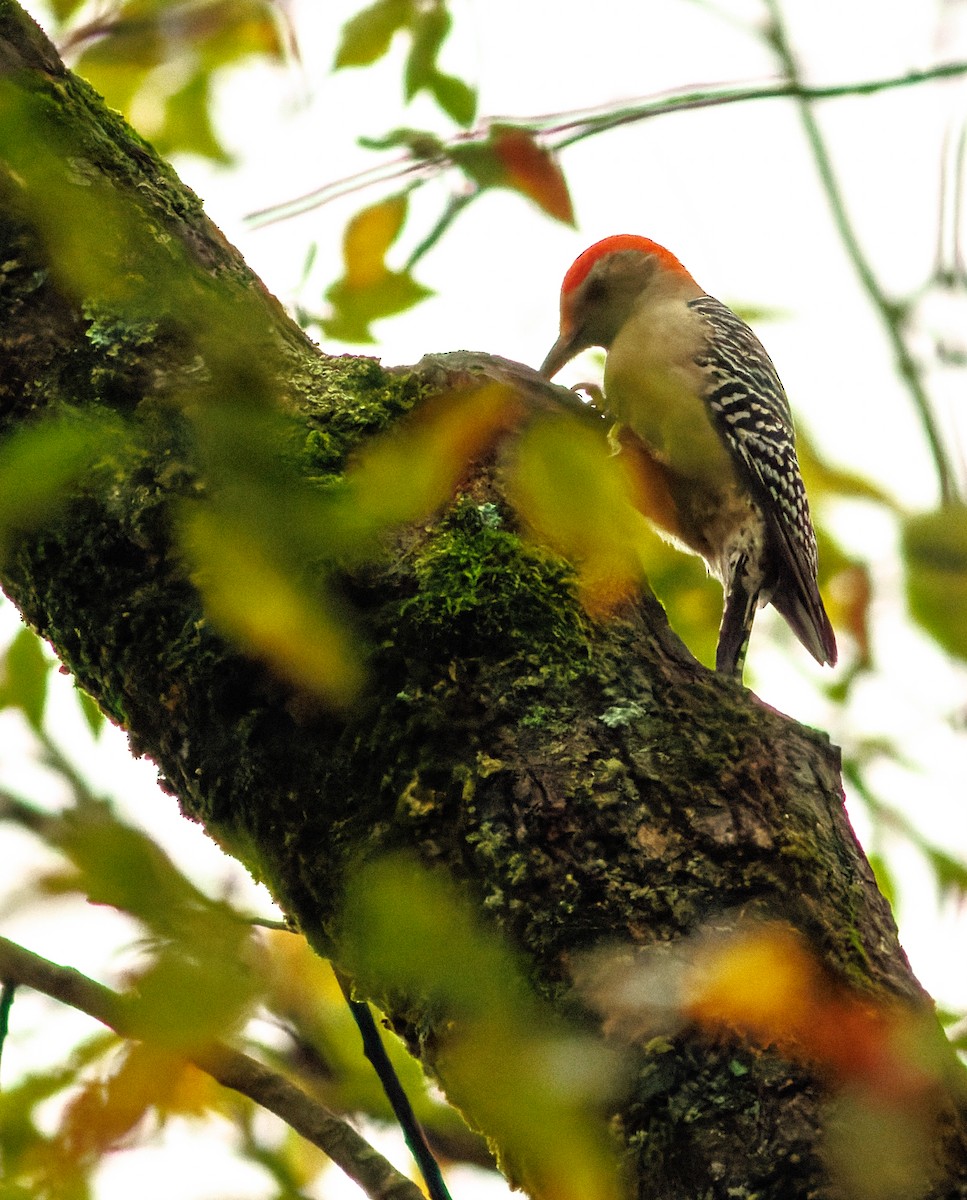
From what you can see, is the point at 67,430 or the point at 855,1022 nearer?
the point at 67,430

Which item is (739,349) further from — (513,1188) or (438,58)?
(513,1188)

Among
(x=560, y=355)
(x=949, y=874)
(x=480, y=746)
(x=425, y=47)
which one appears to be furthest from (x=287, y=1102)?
(x=560, y=355)

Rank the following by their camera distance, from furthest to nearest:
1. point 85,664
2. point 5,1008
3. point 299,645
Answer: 1. point 5,1008
2. point 85,664
3. point 299,645

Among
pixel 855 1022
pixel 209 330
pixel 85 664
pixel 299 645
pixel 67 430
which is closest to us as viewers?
pixel 67 430

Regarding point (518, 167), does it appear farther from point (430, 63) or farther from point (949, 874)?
point (949, 874)

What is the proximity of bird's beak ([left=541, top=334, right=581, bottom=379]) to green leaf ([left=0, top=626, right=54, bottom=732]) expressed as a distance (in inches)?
145

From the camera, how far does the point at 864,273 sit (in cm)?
257

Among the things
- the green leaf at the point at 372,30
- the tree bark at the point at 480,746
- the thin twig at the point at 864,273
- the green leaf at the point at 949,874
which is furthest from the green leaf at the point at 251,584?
the green leaf at the point at 949,874

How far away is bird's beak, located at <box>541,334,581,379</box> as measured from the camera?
6.45 metres

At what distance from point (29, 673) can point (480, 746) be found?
150cm

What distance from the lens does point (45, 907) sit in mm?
1417

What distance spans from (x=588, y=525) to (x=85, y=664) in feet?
4.96

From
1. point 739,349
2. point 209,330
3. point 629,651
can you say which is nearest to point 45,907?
point 209,330

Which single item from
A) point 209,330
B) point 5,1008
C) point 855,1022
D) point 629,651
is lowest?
point 5,1008
